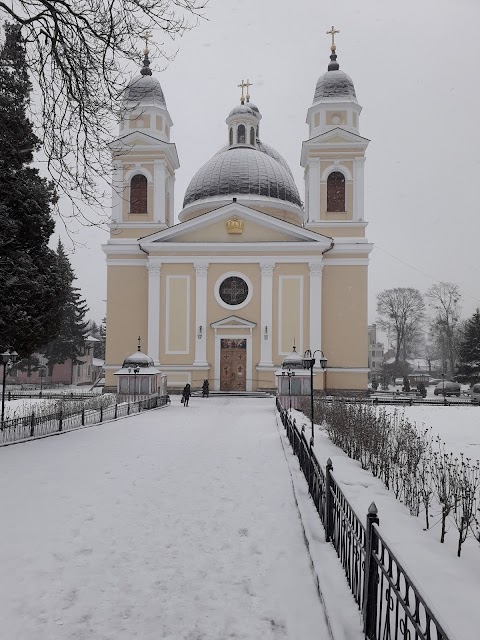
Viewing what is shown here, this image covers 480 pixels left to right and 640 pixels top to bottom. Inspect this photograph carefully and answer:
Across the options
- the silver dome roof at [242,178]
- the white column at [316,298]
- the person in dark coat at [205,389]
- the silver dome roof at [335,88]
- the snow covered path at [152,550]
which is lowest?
the snow covered path at [152,550]

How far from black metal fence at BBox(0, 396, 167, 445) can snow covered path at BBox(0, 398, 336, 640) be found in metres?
2.56

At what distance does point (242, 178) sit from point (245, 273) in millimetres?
8199

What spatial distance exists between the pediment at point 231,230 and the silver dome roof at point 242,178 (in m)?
4.86

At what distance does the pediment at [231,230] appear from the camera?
33.9m

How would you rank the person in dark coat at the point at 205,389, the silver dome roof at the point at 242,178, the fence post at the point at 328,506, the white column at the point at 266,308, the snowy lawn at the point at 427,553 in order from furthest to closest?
the silver dome roof at the point at 242,178, the white column at the point at 266,308, the person in dark coat at the point at 205,389, the fence post at the point at 328,506, the snowy lawn at the point at 427,553

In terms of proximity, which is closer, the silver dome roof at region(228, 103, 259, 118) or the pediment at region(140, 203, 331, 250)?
the pediment at region(140, 203, 331, 250)

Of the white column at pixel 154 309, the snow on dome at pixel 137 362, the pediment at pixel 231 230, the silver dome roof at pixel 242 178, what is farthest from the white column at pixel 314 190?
the snow on dome at pixel 137 362

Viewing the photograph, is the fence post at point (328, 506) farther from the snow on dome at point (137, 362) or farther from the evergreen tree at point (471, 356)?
the evergreen tree at point (471, 356)

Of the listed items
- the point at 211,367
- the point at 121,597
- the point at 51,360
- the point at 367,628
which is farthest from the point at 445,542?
the point at 51,360

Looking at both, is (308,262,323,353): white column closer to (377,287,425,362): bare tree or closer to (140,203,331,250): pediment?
(140,203,331,250): pediment

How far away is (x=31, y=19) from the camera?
7.60m

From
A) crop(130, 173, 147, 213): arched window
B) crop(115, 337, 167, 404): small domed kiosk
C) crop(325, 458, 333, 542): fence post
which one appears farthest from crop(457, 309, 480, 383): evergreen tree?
crop(325, 458, 333, 542): fence post

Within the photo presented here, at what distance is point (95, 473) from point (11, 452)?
3118 millimetres

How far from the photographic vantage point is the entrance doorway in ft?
110
